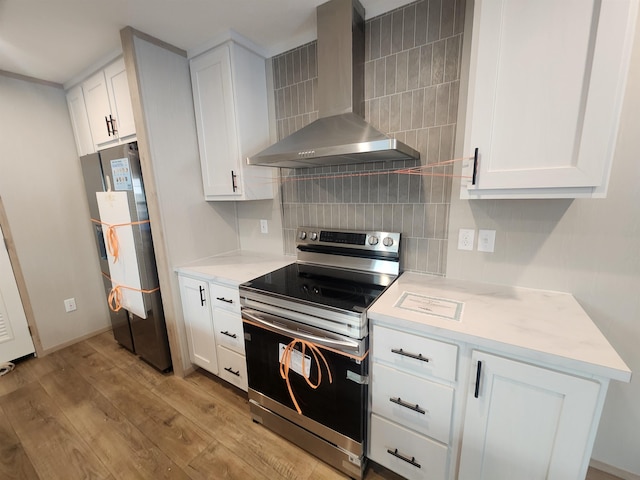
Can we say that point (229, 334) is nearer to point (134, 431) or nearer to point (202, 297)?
point (202, 297)

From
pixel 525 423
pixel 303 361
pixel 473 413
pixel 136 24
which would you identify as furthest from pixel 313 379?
pixel 136 24

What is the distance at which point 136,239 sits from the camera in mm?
1856

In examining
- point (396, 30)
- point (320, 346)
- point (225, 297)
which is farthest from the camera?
point (225, 297)

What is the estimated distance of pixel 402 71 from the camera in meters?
1.47

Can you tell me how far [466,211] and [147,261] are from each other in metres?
2.07

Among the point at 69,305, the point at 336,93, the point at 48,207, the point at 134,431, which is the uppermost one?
the point at 336,93

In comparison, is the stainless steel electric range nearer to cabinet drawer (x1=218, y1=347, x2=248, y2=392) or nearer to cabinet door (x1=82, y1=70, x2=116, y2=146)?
cabinet drawer (x1=218, y1=347, x2=248, y2=392)

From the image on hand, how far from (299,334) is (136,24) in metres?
1.98

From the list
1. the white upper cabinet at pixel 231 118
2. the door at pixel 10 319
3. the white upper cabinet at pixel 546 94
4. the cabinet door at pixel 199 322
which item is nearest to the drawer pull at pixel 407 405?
the white upper cabinet at pixel 546 94

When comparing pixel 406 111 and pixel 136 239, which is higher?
pixel 406 111

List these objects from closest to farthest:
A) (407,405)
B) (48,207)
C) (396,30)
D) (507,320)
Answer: (507,320) < (407,405) < (396,30) < (48,207)

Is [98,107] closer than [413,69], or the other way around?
[413,69]

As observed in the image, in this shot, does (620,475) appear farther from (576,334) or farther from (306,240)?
(306,240)

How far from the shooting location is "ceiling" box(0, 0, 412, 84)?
1.39 m
